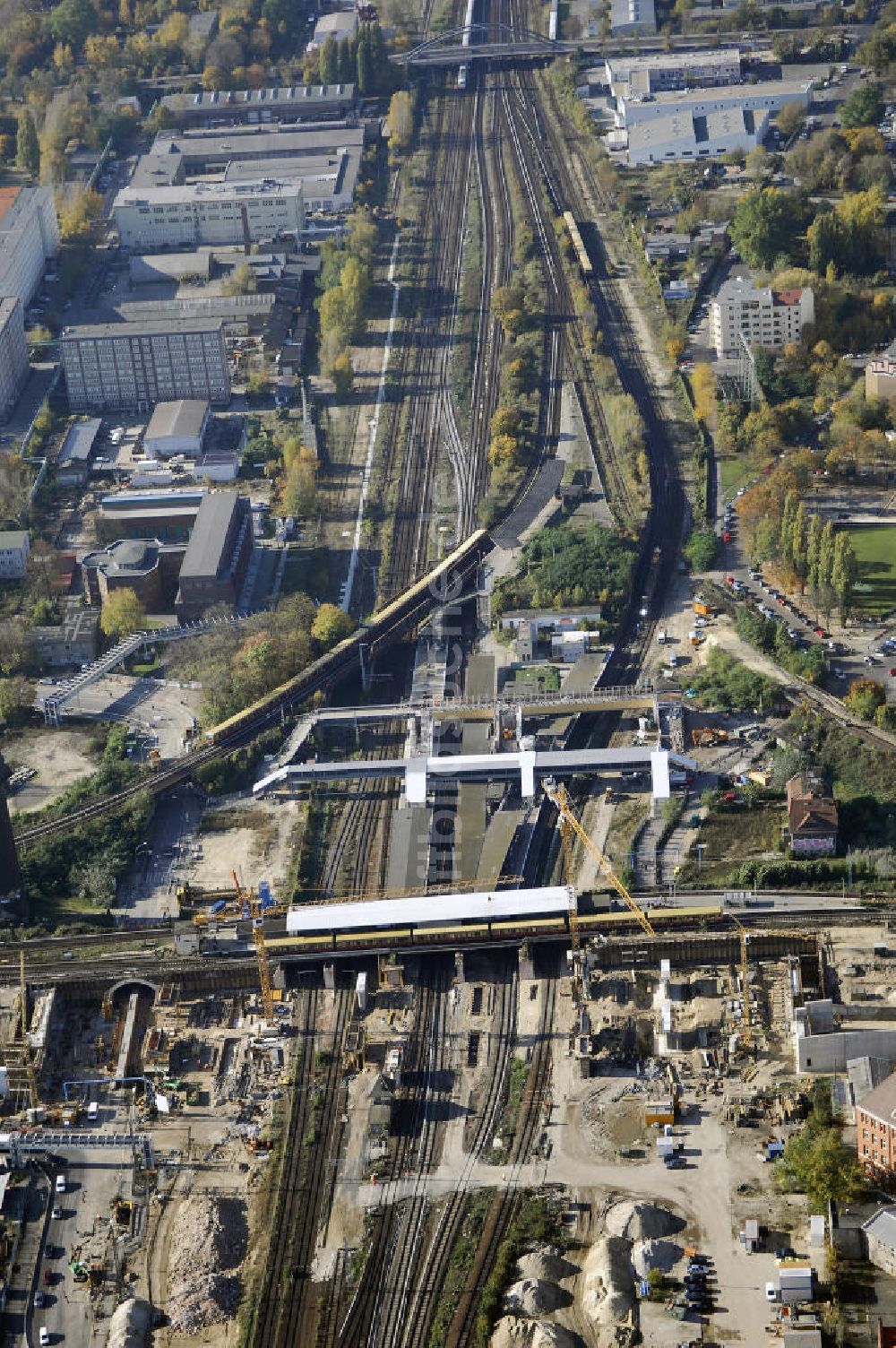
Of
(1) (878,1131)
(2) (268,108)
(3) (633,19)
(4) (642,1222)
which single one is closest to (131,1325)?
(4) (642,1222)

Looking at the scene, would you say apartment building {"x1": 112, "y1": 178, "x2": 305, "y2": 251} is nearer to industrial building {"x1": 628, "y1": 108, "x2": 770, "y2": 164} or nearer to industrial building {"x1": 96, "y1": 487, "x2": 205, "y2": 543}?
industrial building {"x1": 628, "y1": 108, "x2": 770, "y2": 164}

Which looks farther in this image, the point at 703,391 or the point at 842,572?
the point at 703,391

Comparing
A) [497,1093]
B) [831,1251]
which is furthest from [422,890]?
[831,1251]

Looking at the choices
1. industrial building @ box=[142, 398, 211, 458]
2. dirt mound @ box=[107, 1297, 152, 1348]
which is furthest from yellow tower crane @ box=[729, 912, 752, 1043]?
industrial building @ box=[142, 398, 211, 458]

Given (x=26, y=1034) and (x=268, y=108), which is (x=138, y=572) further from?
(x=268, y=108)

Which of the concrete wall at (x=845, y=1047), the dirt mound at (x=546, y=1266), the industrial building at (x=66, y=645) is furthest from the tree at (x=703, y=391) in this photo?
the dirt mound at (x=546, y=1266)

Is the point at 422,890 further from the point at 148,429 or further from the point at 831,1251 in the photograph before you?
the point at 148,429
